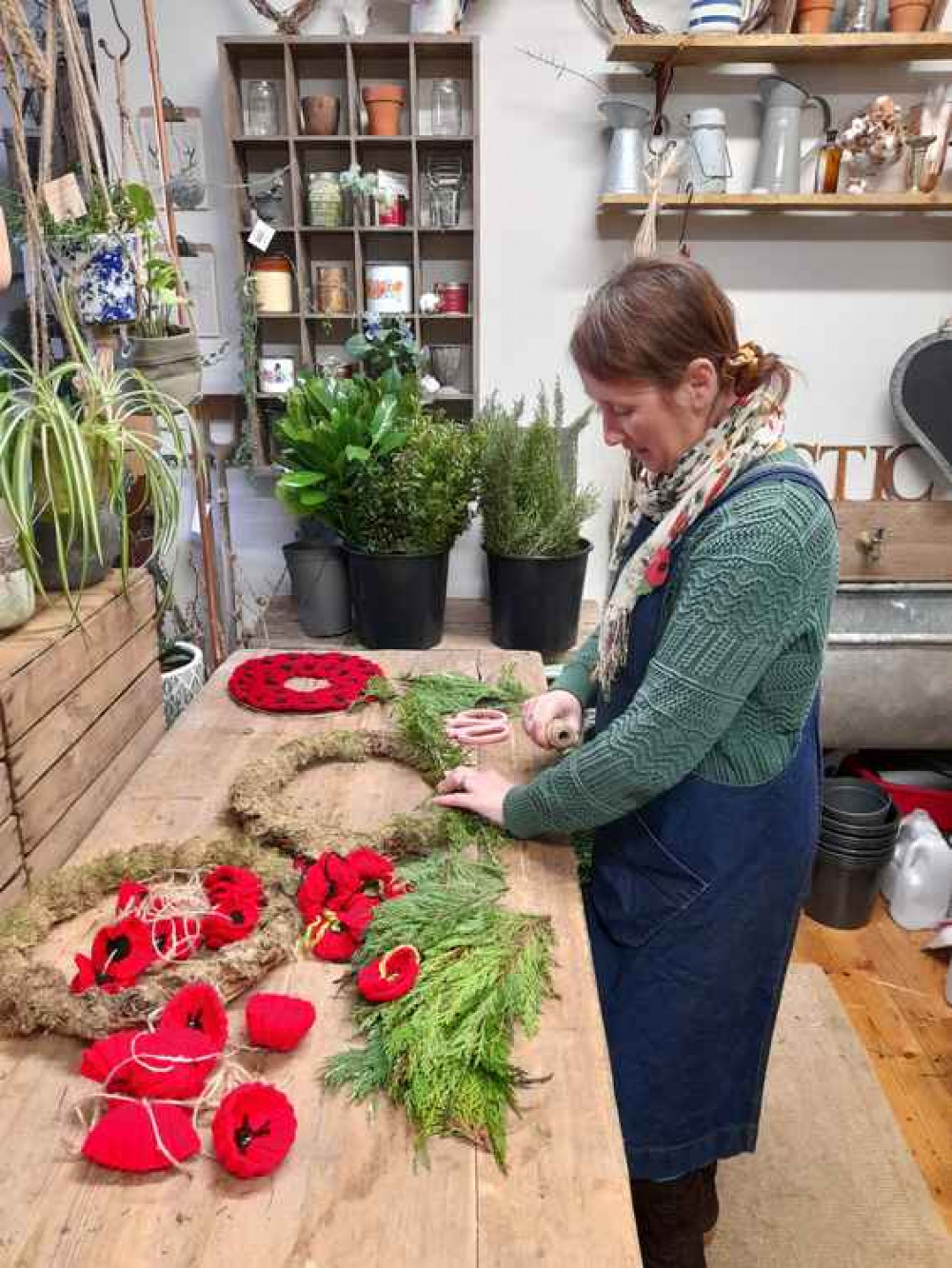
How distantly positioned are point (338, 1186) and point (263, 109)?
8.56 feet

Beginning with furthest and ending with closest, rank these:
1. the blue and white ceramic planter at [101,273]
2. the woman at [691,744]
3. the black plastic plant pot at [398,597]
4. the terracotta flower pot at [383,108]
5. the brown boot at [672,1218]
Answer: the terracotta flower pot at [383,108], the black plastic plant pot at [398,597], the blue and white ceramic planter at [101,273], the brown boot at [672,1218], the woman at [691,744]

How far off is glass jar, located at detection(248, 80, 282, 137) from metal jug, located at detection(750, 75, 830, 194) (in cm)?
135

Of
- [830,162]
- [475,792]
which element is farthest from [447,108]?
[475,792]

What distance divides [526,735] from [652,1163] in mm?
644

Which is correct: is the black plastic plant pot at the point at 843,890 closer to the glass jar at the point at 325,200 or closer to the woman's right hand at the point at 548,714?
the woman's right hand at the point at 548,714

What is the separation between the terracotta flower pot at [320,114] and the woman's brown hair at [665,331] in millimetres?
1749

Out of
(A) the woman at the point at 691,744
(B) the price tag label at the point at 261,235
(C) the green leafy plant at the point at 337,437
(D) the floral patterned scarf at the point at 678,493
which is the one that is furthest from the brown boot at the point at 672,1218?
(B) the price tag label at the point at 261,235

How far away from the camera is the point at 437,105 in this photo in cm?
249

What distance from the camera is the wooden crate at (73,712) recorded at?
1128 mm

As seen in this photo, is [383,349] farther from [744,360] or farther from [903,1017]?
[903,1017]

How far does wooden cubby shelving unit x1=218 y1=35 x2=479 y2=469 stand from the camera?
2.38m

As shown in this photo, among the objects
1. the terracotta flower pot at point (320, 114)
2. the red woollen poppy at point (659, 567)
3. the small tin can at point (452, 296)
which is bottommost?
the red woollen poppy at point (659, 567)

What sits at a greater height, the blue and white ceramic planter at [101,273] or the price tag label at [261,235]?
the price tag label at [261,235]

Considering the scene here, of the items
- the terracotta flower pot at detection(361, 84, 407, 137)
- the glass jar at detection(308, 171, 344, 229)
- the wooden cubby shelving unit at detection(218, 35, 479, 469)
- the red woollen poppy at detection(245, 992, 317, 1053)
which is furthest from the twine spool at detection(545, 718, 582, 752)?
the terracotta flower pot at detection(361, 84, 407, 137)
